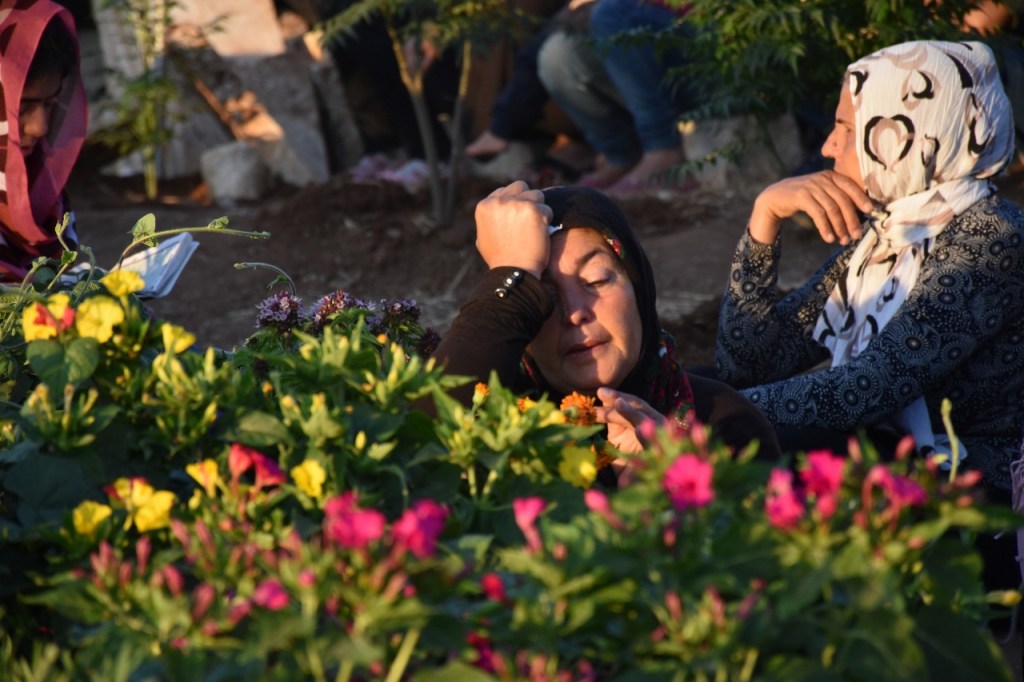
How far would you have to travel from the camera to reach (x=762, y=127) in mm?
5430

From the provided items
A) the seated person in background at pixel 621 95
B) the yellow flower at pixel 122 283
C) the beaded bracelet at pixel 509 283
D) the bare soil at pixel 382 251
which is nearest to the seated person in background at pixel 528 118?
the seated person in background at pixel 621 95

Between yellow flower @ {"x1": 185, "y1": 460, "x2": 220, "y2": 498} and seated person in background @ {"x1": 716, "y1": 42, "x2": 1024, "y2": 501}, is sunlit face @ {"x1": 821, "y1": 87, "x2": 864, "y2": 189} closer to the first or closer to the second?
seated person in background @ {"x1": 716, "y1": 42, "x2": 1024, "y2": 501}

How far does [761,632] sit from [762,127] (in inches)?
181

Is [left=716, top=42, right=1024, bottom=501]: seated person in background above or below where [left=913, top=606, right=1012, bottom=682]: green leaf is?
below

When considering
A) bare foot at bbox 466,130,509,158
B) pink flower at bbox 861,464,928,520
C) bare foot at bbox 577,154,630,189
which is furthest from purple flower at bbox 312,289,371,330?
bare foot at bbox 466,130,509,158

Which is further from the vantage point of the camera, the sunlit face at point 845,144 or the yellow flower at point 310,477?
the sunlit face at point 845,144

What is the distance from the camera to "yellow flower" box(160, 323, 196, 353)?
4.57 ft

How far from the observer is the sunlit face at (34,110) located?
324 cm

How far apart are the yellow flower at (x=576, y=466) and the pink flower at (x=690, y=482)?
0.33m

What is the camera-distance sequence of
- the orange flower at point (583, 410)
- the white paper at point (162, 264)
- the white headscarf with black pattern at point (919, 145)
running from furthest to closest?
the white headscarf with black pattern at point (919, 145) → the white paper at point (162, 264) → the orange flower at point (583, 410)

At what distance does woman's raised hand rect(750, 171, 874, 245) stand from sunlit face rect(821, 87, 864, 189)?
72 millimetres

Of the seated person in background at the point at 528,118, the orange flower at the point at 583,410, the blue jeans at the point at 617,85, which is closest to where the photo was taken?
the orange flower at the point at 583,410

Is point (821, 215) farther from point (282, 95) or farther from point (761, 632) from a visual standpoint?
point (282, 95)

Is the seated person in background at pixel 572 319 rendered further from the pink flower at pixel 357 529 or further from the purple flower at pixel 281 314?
the pink flower at pixel 357 529
